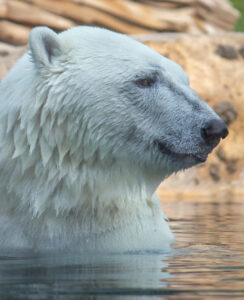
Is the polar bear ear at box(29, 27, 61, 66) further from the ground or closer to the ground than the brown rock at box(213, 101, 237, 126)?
further from the ground

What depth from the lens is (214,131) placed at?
9.66 ft

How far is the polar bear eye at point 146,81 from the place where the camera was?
3215mm

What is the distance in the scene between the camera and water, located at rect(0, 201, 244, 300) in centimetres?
200

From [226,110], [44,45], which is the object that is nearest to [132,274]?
[44,45]

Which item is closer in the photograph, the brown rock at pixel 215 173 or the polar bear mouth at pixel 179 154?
the polar bear mouth at pixel 179 154

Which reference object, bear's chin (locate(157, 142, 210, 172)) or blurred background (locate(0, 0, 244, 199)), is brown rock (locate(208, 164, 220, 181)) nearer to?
blurred background (locate(0, 0, 244, 199))

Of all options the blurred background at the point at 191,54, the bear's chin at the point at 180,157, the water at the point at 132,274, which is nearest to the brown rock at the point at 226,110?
the blurred background at the point at 191,54

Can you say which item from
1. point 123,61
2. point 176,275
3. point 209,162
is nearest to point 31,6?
point 209,162

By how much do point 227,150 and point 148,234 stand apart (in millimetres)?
6919

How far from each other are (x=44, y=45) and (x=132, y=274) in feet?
4.10

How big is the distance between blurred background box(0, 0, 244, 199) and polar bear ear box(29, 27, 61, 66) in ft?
20.4

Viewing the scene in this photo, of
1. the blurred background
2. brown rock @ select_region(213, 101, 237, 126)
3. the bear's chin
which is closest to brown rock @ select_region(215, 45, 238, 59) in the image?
the blurred background

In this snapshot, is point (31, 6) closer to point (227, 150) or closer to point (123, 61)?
point (227, 150)

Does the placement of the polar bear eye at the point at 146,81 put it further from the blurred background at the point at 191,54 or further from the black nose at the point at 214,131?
the blurred background at the point at 191,54
